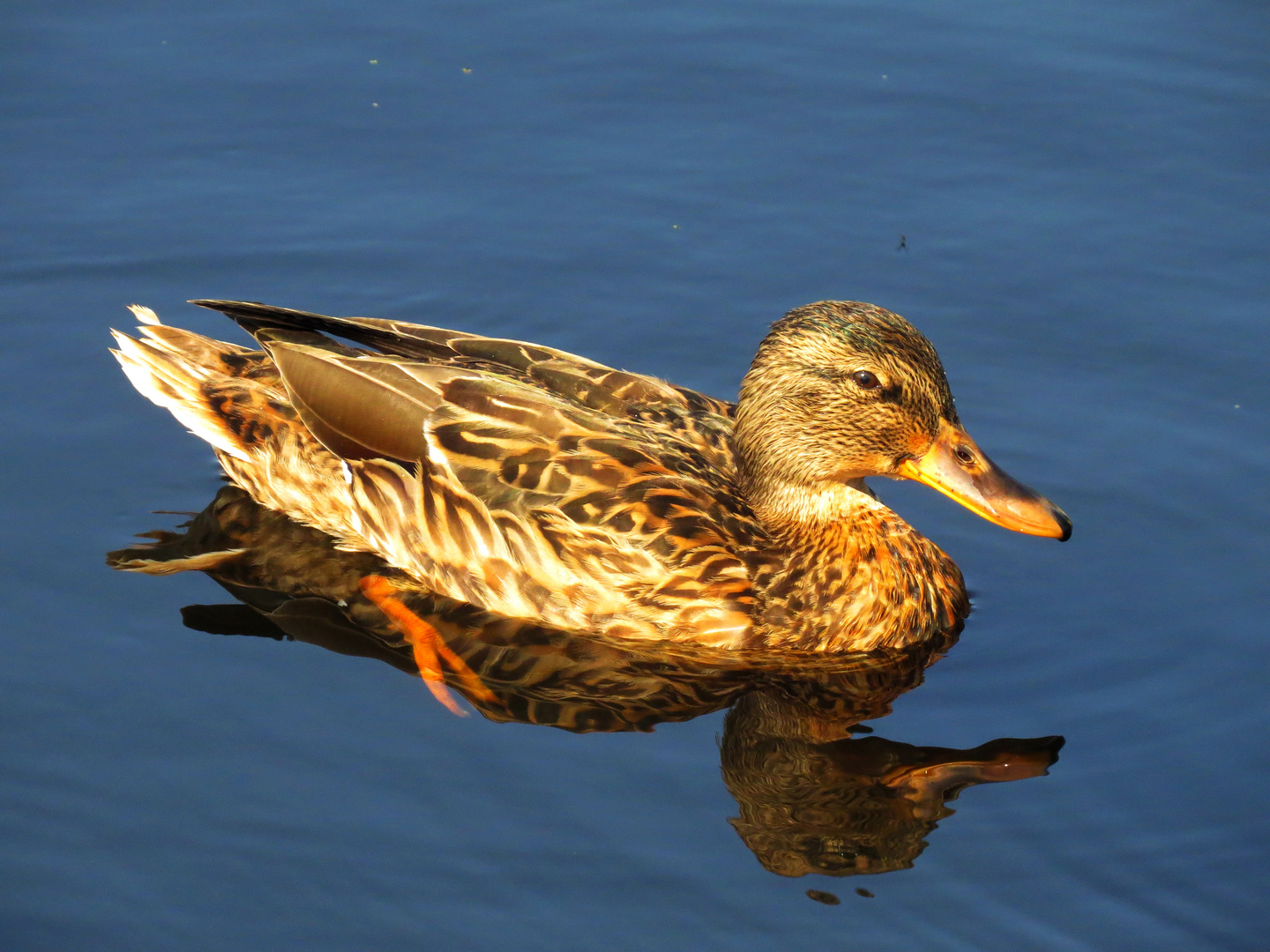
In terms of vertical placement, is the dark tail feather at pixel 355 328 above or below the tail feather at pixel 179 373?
above

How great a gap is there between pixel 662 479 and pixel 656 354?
7.72ft

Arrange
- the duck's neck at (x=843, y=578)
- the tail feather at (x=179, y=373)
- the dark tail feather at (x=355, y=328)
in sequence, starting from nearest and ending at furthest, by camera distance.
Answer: the duck's neck at (x=843, y=578) → the dark tail feather at (x=355, y=328) → the tail feather at (x=179, y=373)

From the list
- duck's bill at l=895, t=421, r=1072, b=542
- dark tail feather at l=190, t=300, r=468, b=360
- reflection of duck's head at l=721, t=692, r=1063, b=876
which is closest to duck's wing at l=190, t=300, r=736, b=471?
dark tail feather at l=190, t=300, r=468, b=360

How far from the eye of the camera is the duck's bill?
7746 millimetres

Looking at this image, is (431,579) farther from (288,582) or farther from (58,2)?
(58,2)

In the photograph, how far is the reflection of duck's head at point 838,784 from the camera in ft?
21.5

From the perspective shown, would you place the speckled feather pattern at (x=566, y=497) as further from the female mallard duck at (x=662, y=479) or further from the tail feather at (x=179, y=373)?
the tail feather at (x=179, y=373)

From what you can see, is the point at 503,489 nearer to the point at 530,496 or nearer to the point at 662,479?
the point at 530,496

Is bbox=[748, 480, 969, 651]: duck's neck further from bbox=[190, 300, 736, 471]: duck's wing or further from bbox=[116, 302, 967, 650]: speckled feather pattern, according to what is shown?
bbox=[190, 300, 736, 471]: duck's wing

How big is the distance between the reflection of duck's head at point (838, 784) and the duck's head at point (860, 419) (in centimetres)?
118

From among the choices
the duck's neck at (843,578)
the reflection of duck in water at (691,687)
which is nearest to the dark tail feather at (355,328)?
the reflection of duck in water at (691,687)

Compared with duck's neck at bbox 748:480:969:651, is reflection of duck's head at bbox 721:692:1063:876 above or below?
below

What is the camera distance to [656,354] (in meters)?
10.0

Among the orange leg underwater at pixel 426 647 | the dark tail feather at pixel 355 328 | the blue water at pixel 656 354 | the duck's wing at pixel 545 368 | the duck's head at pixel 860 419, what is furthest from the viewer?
the dark tail feather at pixel 355 328
